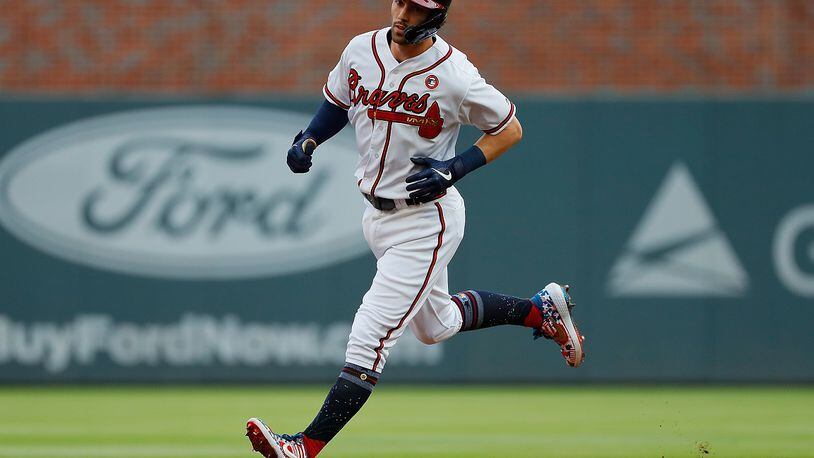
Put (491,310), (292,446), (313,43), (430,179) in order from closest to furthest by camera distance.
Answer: (292,446) < (430,179) < (491,310) < (313,43)

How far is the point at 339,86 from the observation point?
258 inches

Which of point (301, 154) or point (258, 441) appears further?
point (301, 154)

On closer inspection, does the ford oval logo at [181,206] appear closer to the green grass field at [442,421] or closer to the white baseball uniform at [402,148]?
the green grass field at [442,421]

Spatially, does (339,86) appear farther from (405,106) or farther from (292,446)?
(292,446)

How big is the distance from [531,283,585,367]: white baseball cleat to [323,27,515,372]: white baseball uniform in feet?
3.20

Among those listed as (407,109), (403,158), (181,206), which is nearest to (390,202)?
(403,158)

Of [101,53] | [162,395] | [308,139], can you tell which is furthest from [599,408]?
[101,53]

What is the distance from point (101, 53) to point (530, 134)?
504 centimetres

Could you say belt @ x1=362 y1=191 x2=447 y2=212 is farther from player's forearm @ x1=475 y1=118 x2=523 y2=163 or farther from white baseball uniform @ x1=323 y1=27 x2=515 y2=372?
player's forearm @ x1=475 y1=118 x2=523 y2=163

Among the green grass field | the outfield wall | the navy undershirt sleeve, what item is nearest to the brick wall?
the outfield wall

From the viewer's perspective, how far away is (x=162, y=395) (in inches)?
436

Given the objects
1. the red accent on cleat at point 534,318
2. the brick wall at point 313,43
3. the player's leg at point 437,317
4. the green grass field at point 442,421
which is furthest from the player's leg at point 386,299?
the brick wall at point 313,43

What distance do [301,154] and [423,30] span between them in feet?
2.88

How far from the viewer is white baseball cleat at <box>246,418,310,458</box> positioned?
18.8 feet
